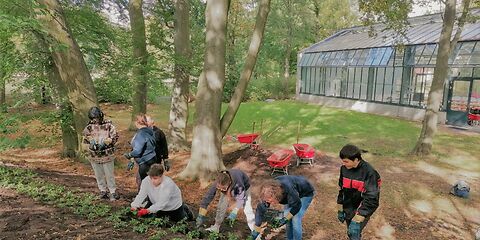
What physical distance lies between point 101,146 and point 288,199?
3118 mm

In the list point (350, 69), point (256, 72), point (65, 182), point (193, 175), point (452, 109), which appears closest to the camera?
point (65, 182)

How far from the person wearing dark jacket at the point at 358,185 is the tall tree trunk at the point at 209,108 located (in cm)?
468

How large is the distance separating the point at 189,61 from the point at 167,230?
7371 millimetres

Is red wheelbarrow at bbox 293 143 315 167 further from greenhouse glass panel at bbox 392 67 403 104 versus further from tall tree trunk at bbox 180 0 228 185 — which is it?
greenhouse glass panel at bbox 392 67 403 104

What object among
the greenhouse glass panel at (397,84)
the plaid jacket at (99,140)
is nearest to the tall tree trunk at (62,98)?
the plaid jacket at (99,140)

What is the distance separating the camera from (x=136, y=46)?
1191 cm

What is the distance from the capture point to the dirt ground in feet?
13.5

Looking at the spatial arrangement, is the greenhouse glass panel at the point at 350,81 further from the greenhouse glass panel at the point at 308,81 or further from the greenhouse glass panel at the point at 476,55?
the greenhouse glass panel at the point at 476,55

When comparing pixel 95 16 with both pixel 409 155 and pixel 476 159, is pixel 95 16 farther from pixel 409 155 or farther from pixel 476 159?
pixel 476 159

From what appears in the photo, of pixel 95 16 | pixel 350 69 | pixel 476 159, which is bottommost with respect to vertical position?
pixel 476 159

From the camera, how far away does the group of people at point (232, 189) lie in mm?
4176

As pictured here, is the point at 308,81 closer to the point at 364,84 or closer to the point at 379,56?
the point at 364,84

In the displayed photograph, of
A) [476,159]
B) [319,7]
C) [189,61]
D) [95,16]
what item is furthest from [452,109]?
[319,7]

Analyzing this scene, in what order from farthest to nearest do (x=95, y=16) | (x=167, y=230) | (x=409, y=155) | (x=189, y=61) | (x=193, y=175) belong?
(x=409, y=155)
(x=189, y=61)
(x=95, y=16)
(x=193, y=175)
(x=167, y=230)
